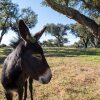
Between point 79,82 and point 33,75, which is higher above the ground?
point 33,75

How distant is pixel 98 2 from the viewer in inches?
680

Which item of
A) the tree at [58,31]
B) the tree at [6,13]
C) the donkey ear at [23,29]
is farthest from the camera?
the tree at [58,31]

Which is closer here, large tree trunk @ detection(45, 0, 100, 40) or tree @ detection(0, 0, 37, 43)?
large tree trunk @ detection(45, 0, 100, 40)

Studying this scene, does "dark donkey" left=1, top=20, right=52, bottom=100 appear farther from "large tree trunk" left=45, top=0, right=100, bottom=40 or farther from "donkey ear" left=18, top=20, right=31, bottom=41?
"large tree trunk" left=45, top=0, right=100, bottom=40

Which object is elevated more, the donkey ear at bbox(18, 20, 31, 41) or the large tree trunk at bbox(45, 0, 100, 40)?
the large tree trunk at bbox(45, 0, 100, 40)

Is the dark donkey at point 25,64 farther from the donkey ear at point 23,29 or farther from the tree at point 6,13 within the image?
the tree at point 6,13

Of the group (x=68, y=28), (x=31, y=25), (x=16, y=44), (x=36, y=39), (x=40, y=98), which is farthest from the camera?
(x=68, y=28)

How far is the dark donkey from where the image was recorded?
648 cm

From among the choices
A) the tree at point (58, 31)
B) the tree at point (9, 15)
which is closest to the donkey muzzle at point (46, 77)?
the tree at point (9, 15)

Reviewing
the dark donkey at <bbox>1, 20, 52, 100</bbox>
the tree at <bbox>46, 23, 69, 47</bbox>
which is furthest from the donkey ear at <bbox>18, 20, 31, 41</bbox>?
the tree at <bbox>46, 23, 69, 47</bbox>

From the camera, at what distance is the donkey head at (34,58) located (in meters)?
6.43

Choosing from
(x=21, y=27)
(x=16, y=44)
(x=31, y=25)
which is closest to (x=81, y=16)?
(x=16, y=44)

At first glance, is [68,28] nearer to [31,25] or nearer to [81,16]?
[31,25]

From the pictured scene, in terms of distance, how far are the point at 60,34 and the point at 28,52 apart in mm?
132376
